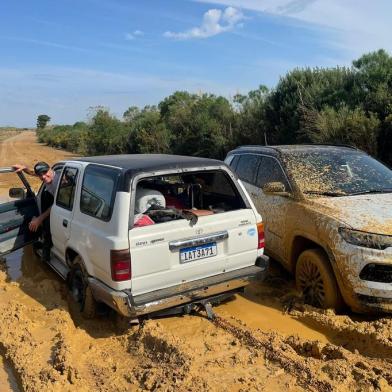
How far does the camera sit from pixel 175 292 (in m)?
4.47

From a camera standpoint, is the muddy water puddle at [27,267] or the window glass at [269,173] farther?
the muddy water puddle at [27,267]

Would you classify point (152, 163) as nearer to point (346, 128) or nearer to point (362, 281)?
point (362, 281)

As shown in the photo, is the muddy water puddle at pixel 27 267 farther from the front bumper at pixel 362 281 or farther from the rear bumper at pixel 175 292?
the front bumper at pixel 362 281

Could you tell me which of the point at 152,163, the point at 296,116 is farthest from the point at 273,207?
the point at 296,116

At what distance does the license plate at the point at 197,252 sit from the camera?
450 centimetres

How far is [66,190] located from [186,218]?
1958mm

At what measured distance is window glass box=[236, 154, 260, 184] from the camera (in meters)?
6.95

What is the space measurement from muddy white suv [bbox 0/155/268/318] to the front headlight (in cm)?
95

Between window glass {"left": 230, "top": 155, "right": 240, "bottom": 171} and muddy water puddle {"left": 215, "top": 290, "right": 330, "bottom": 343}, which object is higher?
window glass {"left": 230, "top": 155, "right": 240, "bottom": 171}

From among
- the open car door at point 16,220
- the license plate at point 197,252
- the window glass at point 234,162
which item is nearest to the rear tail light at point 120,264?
→ the license plate at point 197,252

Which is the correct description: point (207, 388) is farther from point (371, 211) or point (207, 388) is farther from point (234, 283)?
point (371, 211)

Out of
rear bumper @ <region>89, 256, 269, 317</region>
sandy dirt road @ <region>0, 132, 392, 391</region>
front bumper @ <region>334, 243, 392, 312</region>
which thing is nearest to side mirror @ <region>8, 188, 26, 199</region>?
sandy dirt road @ <region>0, 132, 392, 391</region>

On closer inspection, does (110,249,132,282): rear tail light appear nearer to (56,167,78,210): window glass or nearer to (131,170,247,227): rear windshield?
(131,170,247,227): rear windshield

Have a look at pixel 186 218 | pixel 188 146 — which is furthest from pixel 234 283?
pixel 188 146
